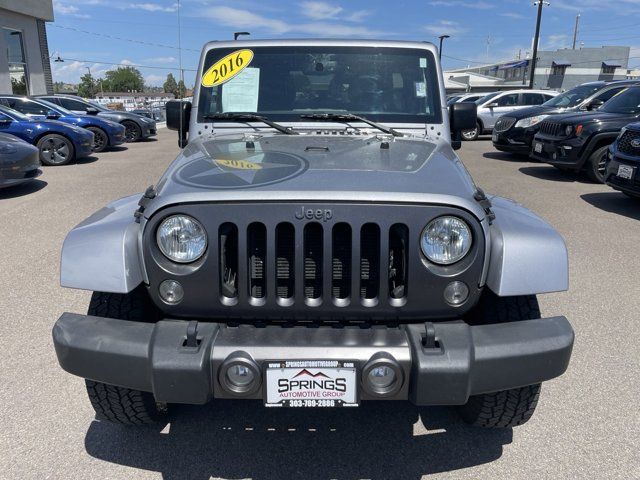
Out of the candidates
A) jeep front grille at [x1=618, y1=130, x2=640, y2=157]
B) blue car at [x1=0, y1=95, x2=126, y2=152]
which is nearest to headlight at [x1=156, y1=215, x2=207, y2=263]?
jeep front grille at [x1=618, y1=130, x2=640, y2=157]

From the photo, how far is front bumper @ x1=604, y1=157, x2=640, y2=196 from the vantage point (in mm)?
→ 6840

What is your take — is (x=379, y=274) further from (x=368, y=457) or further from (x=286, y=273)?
(x=368, y=457)

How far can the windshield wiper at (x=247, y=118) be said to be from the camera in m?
3.25

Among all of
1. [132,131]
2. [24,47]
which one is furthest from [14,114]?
[24,47]

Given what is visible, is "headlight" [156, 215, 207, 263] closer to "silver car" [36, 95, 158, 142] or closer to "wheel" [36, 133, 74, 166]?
"wheel" [36, 133, 74, 166]

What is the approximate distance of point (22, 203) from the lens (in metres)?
7.75

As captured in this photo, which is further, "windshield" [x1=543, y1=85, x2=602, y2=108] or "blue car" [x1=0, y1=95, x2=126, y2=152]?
"blue car" [x1=0, y1=95, x2=126, y2=152]

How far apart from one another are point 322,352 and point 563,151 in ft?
29.1

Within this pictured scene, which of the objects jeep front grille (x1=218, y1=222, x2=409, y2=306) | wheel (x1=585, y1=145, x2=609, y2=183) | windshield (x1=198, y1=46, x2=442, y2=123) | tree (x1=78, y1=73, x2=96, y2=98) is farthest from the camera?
tree (x1=78, y1=73, x2=96, y2=98)

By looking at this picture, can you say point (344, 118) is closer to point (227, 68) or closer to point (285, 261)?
point (227, 68)

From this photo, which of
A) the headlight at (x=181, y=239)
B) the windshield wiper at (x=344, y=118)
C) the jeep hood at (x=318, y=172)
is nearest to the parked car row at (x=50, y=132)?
the jeep hood at (x=318, y=172)

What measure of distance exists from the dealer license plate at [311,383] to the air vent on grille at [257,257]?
0.34 m

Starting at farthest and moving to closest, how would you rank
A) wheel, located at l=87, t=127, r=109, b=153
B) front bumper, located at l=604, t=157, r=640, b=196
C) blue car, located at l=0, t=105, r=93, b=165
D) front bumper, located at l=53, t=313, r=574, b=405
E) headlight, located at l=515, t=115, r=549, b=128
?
wheel, located at l=87, t=127, r=109, b=153, headlight, located at l=515, t=115, r=549, b=128, blue car, located at l=0, t=105, r=93, b=165, front bumper, located at l=604, t=157, r=640, b=196, front bumper, located at l=53, t=313, r=574, b=405

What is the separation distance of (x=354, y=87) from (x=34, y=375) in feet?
8.55
